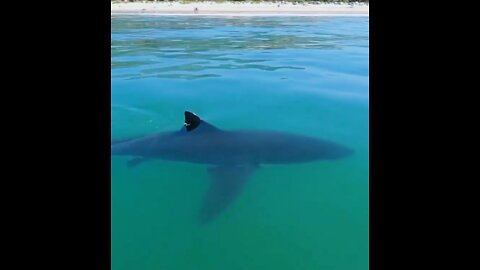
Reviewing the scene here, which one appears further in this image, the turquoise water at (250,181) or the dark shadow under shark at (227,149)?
the dark shadow under shark at (227,149)

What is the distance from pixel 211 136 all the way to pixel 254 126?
1768mm

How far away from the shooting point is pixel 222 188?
5.84m

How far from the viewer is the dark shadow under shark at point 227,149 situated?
21.2 ft

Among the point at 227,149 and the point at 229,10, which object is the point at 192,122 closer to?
the point at 227,149

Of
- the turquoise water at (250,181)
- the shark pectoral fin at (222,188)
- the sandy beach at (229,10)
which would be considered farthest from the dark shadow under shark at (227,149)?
the sandy beach at (229,10)

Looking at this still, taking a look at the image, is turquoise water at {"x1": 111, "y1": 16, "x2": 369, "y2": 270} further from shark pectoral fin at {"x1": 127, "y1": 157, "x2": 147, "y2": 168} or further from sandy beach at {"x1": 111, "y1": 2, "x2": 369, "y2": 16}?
sandy beach at {"x1": 111, "y1": 2, "x2": 369, "y2": 16}

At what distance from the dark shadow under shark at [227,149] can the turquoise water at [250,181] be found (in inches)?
5.7

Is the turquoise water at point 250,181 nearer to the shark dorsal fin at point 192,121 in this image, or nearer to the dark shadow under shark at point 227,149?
the dark shadow under shark at point 227,149

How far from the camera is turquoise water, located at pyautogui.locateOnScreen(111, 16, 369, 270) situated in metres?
4.71

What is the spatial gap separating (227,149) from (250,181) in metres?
0.75
